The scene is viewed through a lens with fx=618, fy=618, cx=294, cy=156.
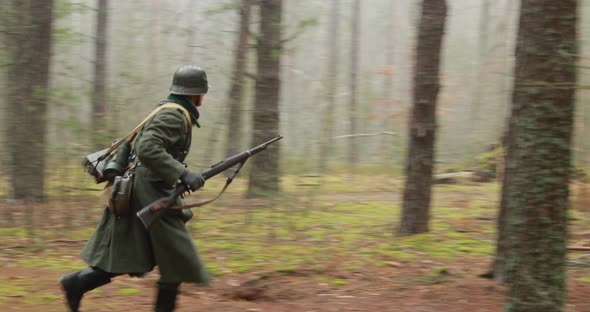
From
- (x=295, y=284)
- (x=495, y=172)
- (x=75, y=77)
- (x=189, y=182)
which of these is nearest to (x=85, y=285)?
(x=189, y=182)

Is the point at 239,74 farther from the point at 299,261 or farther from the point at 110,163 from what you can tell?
the point at 110,163

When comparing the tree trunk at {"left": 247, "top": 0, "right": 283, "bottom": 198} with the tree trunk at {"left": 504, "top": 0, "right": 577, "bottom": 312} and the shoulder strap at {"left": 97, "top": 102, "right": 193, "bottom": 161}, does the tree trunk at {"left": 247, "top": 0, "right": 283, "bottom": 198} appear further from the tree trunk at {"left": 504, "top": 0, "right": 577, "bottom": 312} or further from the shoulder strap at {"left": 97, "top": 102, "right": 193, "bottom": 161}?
the tree trunk at {"left": 504, "top": 0, "right": 577, "bottom": 312}

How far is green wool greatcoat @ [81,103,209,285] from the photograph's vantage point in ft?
15.2

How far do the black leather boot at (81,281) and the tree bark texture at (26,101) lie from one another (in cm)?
366

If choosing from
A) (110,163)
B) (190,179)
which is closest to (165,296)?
(190,179)

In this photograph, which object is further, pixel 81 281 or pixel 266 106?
pixel 266 106

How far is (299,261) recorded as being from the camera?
7531 millimetres

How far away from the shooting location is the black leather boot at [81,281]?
486 cm

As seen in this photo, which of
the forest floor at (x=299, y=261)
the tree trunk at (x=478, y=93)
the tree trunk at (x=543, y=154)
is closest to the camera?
the tree trunk at (x=543, y=154)

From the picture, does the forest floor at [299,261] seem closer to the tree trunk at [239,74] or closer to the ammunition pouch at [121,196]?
the tree trunk at [239,74]

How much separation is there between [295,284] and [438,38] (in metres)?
3.99

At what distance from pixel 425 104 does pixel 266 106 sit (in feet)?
7.72

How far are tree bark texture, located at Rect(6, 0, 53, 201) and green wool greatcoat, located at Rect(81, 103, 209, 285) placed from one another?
3.96 m

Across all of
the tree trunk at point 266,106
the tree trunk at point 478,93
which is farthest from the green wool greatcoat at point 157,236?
the tree trunk at point 478,93
